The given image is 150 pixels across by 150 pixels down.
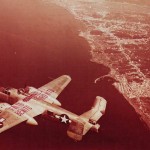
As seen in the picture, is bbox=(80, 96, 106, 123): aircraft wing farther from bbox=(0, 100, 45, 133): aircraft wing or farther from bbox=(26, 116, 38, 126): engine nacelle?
bbox=(0, 100, 45, 133): aircraft wing

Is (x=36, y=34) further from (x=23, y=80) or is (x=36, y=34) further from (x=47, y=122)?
(x=47, y=122)

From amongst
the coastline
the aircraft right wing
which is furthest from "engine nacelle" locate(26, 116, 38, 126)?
the aircraft right wing

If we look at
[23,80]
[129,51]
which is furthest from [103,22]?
[23,80]

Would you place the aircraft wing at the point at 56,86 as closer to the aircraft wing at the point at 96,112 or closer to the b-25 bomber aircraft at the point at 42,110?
the b-25 bomber aircraft at the point at 42,110

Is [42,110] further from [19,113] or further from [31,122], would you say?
[19,113]

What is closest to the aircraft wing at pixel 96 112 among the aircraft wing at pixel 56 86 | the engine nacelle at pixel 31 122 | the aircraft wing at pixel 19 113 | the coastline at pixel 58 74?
the coastline at pixel 58 74

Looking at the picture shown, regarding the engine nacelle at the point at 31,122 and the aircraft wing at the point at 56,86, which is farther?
the aircraft wing at the point at 56,86
